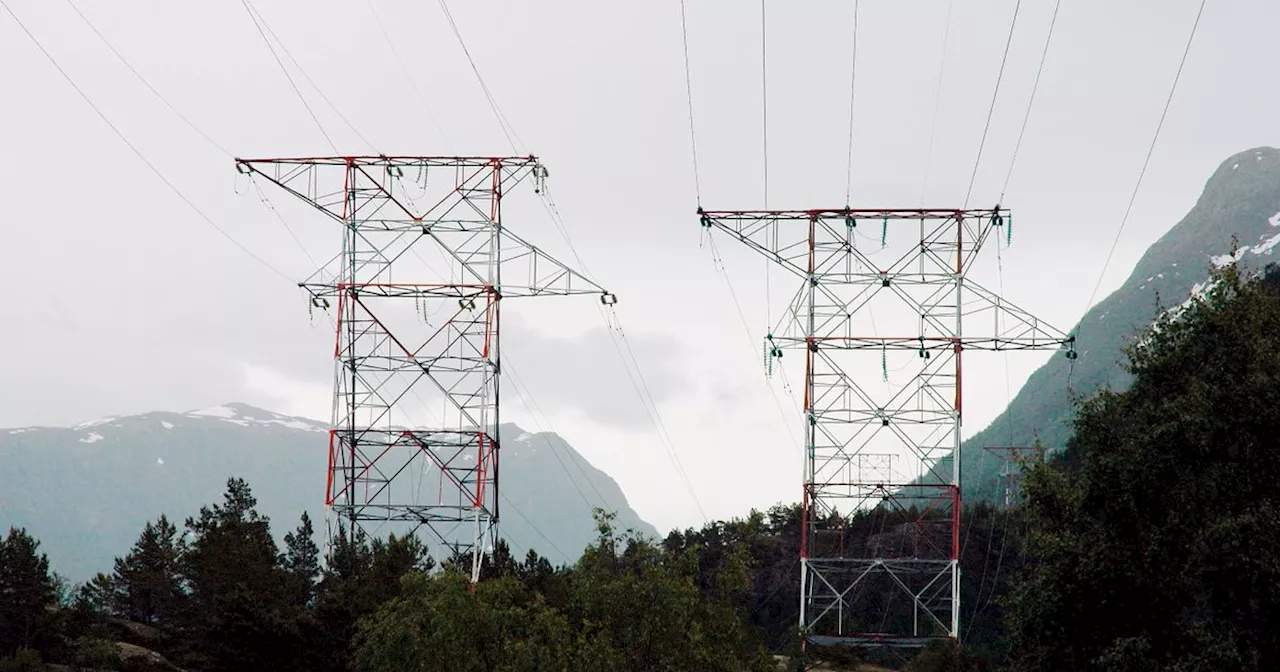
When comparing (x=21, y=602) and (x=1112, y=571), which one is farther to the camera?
(x=21, y=602)

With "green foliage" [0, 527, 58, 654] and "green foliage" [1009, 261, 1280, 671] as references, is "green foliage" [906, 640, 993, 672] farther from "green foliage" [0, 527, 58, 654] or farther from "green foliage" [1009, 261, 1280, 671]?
"green foliage" [0, 527, 58, 654]

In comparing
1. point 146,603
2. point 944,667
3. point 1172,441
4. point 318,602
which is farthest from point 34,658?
point 1172,441

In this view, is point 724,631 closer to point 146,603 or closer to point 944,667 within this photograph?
point 944,667

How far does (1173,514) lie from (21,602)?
57.9 metres

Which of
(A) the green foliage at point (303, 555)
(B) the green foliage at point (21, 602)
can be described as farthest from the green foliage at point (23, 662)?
(A) the green foliage at point (303, 555)

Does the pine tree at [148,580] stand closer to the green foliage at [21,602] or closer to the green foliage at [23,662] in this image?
the green foliage at [21,602]

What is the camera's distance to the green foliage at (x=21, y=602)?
71250 mm

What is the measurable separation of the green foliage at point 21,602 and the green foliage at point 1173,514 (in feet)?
170

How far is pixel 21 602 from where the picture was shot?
237 ft

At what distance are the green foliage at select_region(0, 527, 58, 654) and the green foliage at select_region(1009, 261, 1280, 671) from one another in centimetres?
5179

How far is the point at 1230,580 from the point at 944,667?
94.8ft

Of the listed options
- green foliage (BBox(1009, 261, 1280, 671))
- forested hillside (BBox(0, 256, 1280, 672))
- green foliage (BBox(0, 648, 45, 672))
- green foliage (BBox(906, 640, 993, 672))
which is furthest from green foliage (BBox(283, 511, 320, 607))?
green foliage (BBox(1009, 261, 1280, 671))

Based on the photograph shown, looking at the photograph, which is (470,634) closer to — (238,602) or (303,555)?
(238,602)

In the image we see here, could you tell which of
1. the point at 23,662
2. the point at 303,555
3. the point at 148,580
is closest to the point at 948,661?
the point at 23,662
